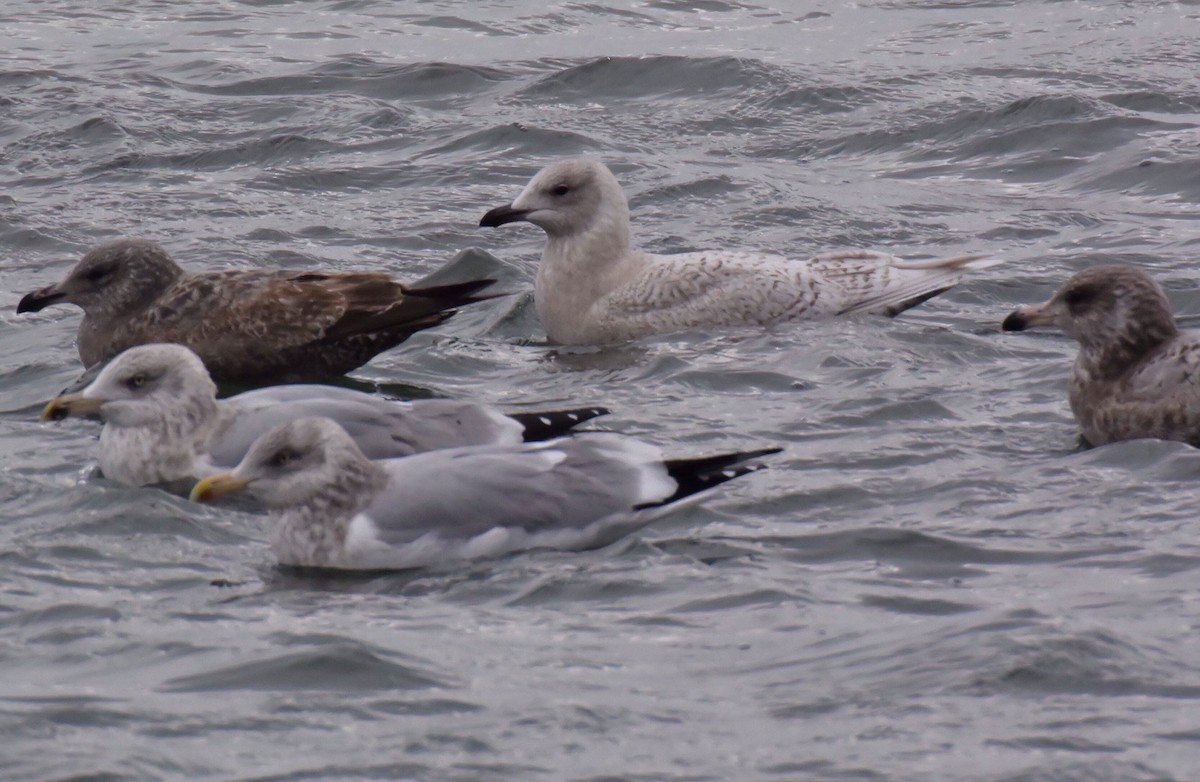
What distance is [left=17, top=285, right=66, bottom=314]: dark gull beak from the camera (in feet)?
34.9

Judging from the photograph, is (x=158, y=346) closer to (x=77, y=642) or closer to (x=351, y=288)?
(x=351, y=288)

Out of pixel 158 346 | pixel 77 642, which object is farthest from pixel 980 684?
pixel 158 346

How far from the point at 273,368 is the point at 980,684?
206 inches

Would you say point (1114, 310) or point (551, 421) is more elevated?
point (1114, 310)

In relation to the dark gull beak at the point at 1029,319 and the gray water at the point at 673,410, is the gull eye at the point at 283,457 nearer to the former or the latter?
the gray water at the point at 673,410

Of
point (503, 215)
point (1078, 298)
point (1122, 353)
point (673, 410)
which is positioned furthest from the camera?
point (503, 215)

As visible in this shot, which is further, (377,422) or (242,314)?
(242,314)

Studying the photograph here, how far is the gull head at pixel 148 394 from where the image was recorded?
28.9ft

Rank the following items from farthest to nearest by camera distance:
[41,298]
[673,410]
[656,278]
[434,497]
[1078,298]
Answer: [656,278], [41,298], [673,410], [1078,298], [434,497]

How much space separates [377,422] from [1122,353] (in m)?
3.29

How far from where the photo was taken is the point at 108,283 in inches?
422

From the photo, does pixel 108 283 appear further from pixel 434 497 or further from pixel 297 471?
pixel 434 497

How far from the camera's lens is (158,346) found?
912 cm

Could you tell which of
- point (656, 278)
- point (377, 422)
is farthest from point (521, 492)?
point (656, 278)
